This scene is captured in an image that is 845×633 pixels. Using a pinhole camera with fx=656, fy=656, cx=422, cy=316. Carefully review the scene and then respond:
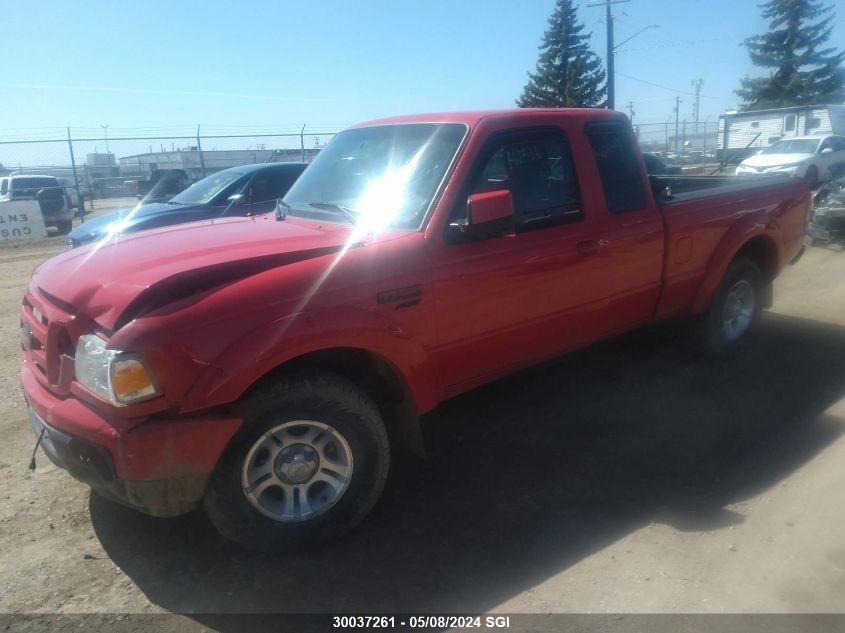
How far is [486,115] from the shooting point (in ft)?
12.2

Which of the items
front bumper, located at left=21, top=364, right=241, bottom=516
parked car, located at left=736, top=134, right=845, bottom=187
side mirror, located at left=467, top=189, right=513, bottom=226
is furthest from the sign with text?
parked car, located at left=736, top=134, right=845, bottom=187

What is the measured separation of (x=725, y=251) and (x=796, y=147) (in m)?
19.2

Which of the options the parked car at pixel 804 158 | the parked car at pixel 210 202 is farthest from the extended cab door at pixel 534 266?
the parked car at pixel 804 158

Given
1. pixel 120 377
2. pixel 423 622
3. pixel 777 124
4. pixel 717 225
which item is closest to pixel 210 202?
pixel 717 225

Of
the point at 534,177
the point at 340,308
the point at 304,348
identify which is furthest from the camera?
the point at 534,177

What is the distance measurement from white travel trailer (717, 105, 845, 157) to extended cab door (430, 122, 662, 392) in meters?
29.0

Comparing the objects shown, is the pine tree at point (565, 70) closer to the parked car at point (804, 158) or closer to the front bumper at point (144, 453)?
the parked car at point (804, 158)

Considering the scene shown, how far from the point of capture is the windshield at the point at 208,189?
8.85m

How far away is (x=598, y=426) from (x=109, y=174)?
3535 centimetres

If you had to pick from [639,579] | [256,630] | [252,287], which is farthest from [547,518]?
[252,287]

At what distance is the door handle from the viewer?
156 inches

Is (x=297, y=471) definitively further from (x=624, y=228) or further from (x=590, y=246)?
(x=624, y=228)

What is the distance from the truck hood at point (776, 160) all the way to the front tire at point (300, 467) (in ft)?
66.9

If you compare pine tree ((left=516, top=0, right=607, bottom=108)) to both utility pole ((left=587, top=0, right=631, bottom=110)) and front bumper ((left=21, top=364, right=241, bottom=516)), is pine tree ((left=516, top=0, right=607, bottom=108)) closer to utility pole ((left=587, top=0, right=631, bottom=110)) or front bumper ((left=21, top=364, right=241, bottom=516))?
utility pole ((left=587, top=0, right=631, bottom=110))
